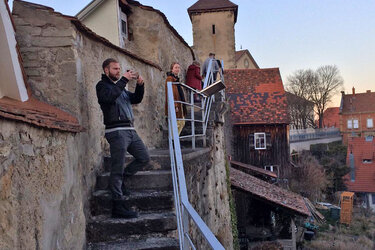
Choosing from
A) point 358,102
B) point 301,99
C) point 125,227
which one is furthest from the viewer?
point 358,102

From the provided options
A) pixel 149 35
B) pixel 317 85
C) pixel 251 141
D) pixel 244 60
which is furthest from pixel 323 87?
pixel 149 35

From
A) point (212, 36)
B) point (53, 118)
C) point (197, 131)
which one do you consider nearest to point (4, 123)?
point (53, 118)

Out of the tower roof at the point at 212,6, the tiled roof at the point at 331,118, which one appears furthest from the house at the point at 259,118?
the tiled roof at the point at 331,118

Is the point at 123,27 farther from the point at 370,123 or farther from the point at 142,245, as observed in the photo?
the point at 370,123

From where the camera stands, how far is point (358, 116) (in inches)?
1997

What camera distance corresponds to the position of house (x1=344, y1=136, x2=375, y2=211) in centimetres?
2844

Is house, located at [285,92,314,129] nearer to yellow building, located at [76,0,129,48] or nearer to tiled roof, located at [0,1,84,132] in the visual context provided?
yellow building, located at [76,0,129,48]

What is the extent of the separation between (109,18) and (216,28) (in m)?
22.7

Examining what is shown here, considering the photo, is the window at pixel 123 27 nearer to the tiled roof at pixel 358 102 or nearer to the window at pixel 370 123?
the tiled roof at pixel 358 102

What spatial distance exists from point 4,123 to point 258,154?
2172 cm

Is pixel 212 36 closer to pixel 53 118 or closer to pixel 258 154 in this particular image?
pixel 258 154

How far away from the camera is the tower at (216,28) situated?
2939 centimetres

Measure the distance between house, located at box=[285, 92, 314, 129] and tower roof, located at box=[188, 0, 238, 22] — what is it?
19677 mm

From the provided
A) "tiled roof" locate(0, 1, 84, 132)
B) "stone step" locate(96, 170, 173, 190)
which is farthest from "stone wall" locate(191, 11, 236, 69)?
"tiled roof" locate(0, 1, 84, 132)
